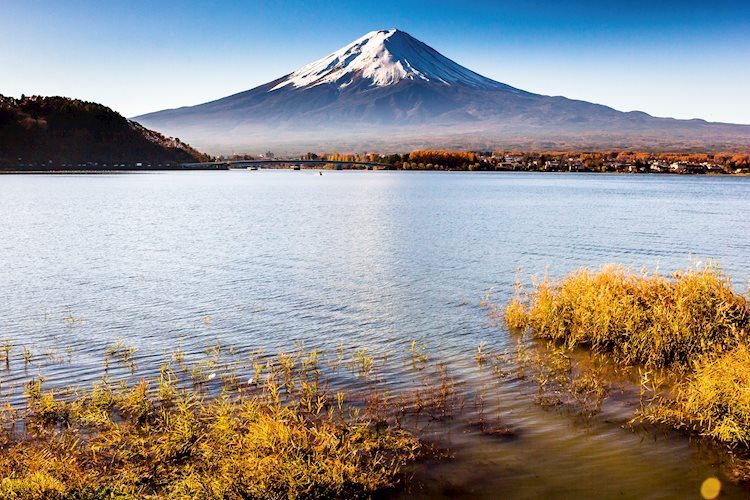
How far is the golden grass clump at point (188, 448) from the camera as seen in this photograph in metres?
8.22

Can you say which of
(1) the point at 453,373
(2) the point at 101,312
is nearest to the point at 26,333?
(2) the point at 101,312

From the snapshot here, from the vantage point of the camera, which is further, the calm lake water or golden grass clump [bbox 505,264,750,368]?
golden grass clump [bbox 505,264,750,368]

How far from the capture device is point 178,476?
8641mm

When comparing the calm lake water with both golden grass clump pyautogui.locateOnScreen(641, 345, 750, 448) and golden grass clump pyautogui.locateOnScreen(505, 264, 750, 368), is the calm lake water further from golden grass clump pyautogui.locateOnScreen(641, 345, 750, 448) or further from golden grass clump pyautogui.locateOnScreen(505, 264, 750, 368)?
golden grass clump pyautogui.locateOnScreen(505, 264, 750, 368)

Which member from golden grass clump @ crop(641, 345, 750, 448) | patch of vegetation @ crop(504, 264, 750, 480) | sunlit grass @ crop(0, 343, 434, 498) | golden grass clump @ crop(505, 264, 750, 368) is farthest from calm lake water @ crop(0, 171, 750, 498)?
golden grass clump @ crop(505, 264, 750, 368)

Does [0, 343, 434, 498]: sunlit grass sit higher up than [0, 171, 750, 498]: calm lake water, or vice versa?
[0, 343, 434, 498]: sunlit grass

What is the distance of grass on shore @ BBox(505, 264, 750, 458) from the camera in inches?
421

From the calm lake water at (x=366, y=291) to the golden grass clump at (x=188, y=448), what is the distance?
124 centimetres

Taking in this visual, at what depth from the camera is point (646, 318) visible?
1522cm

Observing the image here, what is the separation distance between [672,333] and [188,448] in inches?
445

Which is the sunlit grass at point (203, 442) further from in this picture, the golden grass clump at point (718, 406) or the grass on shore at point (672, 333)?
the grass on shore at point (672, 333)

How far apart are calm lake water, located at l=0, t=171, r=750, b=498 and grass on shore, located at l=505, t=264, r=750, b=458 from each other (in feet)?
2.80

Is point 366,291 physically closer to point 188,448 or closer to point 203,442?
point 203,442

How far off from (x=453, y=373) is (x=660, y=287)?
643 cm
